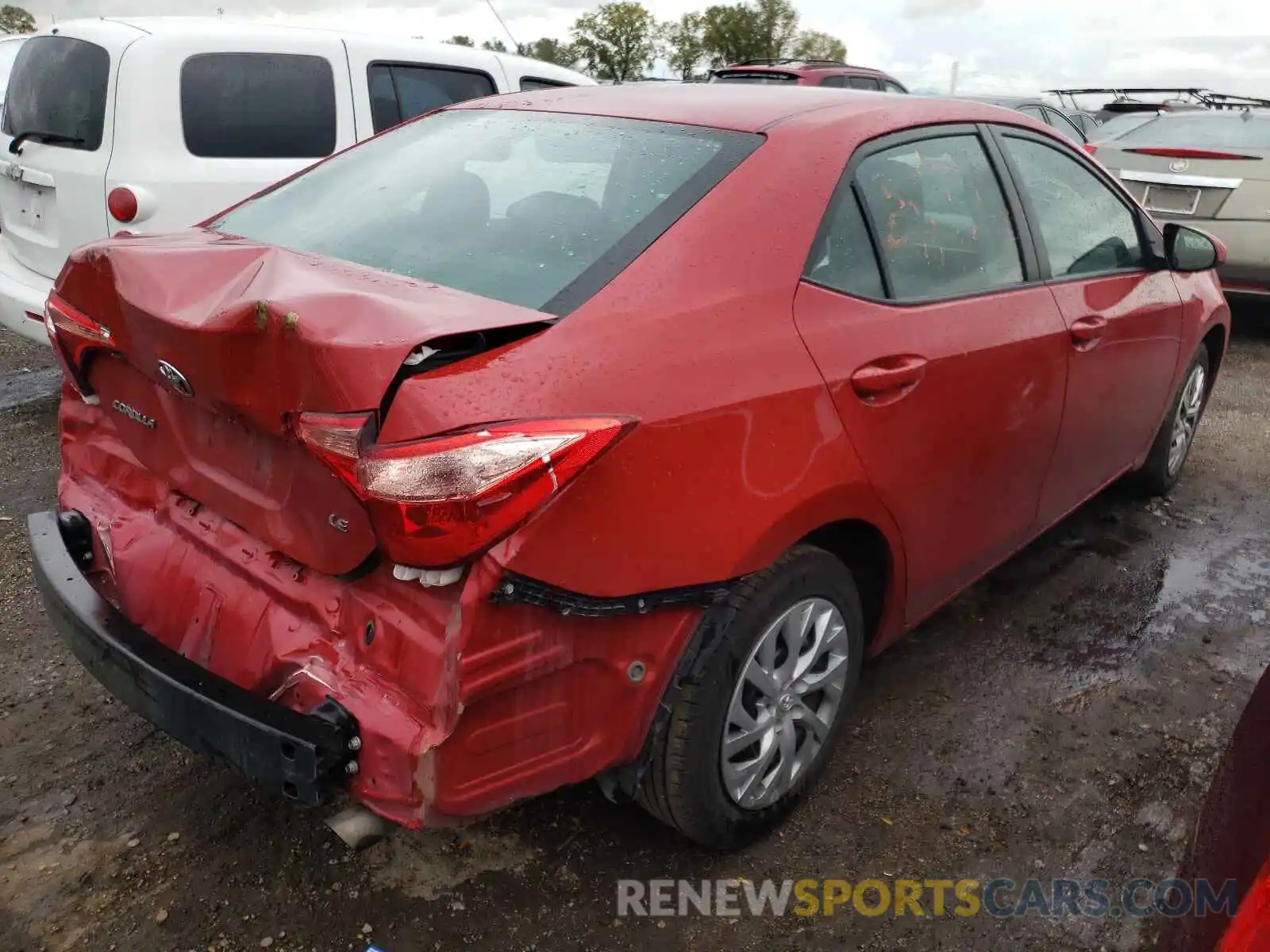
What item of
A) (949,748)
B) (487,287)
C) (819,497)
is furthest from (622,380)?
(949,748)

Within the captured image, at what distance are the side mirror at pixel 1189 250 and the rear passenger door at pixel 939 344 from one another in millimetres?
1015

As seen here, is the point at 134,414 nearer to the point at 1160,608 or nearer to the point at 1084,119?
the point at 1160,608

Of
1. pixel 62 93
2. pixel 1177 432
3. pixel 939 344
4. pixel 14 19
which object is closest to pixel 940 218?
pixel 939 344

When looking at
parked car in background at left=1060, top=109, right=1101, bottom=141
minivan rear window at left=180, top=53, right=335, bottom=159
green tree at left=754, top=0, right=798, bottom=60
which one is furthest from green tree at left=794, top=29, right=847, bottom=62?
minivan rear window at left=180, top=53, right=335, bottom=159

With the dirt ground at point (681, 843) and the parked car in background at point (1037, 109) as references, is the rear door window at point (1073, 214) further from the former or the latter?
the parked car in background at point (1037, 109)

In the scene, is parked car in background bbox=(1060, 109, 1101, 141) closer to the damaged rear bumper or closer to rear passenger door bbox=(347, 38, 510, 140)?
rear passenger door bbox=(347, 38, 510, 140)

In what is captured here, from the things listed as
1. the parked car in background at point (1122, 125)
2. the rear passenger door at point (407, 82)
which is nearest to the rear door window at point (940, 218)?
the rear passenger door at point (407, 82)

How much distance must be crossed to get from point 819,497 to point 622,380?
0.55 meters

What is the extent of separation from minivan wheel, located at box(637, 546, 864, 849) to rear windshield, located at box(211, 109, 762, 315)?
72cm

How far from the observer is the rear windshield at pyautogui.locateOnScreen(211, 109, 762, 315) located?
6.55 feet

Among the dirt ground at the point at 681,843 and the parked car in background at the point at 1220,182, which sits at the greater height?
the parked car in background at the point at 1220,182

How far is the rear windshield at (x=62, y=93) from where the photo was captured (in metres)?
4.45

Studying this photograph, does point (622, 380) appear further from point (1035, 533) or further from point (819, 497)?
point (1035, 533)

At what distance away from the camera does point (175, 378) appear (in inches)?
74.4
